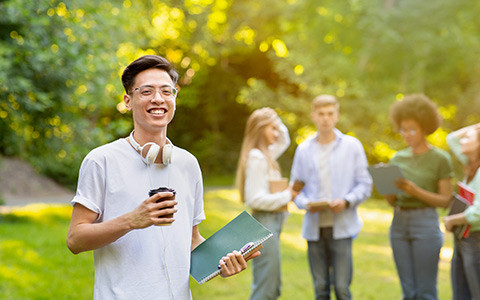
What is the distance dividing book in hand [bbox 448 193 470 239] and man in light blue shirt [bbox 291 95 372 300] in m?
0.82

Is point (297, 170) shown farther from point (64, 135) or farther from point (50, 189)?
point (50, 189)

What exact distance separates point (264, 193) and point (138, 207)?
9.94 feet

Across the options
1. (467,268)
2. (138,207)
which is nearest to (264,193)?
(467,268)

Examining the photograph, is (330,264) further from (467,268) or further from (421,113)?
(421,113)

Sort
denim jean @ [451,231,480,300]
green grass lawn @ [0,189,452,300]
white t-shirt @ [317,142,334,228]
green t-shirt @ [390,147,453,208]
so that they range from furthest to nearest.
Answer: green grass lawn @ [0,189,452,300], white t-shirt @ [317,142,334,228], green t-shirt @ [390,147,453,208], denim jean @ [451,231,480,300]

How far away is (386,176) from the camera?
5.12 meters

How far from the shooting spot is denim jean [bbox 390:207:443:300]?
5117 mm

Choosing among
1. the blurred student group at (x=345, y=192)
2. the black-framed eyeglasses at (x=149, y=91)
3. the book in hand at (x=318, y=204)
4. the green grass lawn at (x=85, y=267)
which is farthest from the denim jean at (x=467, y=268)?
the black-framed eyeglasses at (x=149, y=91)

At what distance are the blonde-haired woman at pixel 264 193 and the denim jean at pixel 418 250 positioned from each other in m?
1.04

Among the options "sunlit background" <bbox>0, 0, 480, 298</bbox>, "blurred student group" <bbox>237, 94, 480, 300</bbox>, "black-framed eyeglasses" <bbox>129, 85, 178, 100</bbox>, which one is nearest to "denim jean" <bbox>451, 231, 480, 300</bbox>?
"blurred student group" <bbox>237, 94, 480, 300</bbox>

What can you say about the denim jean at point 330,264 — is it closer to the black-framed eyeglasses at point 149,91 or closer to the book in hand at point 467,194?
the book in hand at point 467,194

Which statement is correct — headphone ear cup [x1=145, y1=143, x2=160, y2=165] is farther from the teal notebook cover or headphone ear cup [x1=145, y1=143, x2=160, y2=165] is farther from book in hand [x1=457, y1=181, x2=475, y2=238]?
book in hand [x1=457, y1=181, x2=475, y2=238]

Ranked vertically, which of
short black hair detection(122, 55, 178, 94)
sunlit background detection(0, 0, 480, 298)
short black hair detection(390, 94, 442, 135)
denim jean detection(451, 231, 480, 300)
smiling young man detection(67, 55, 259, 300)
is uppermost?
sunlit background detection(0, 0, 480, 298)

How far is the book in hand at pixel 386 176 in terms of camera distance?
16.6 feet
